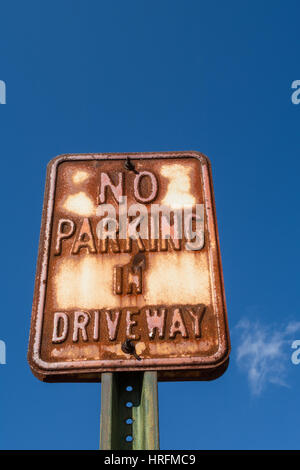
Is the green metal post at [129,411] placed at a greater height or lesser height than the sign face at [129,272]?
lesser

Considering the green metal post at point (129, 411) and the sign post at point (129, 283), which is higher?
the sign post at point (129, 283)

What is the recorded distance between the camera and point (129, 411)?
3.43 metres

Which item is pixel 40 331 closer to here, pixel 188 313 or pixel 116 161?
pixel 188 313

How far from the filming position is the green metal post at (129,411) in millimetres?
3143

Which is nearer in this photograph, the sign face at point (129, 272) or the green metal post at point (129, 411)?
the green metal post at point (129, 411)

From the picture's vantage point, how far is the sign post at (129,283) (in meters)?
3.50

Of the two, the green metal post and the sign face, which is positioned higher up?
the sign face

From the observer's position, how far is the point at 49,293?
389 cm

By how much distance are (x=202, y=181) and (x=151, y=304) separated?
1.43 m

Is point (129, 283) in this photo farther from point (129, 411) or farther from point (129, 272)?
point (129, 411)

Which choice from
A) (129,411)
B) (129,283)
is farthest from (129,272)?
(129,411)

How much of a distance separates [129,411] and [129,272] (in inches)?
45.3

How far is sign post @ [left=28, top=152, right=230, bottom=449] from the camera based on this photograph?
350 centimetres

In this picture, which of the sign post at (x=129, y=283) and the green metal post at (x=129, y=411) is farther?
the sign post at (x=129, y=283)
